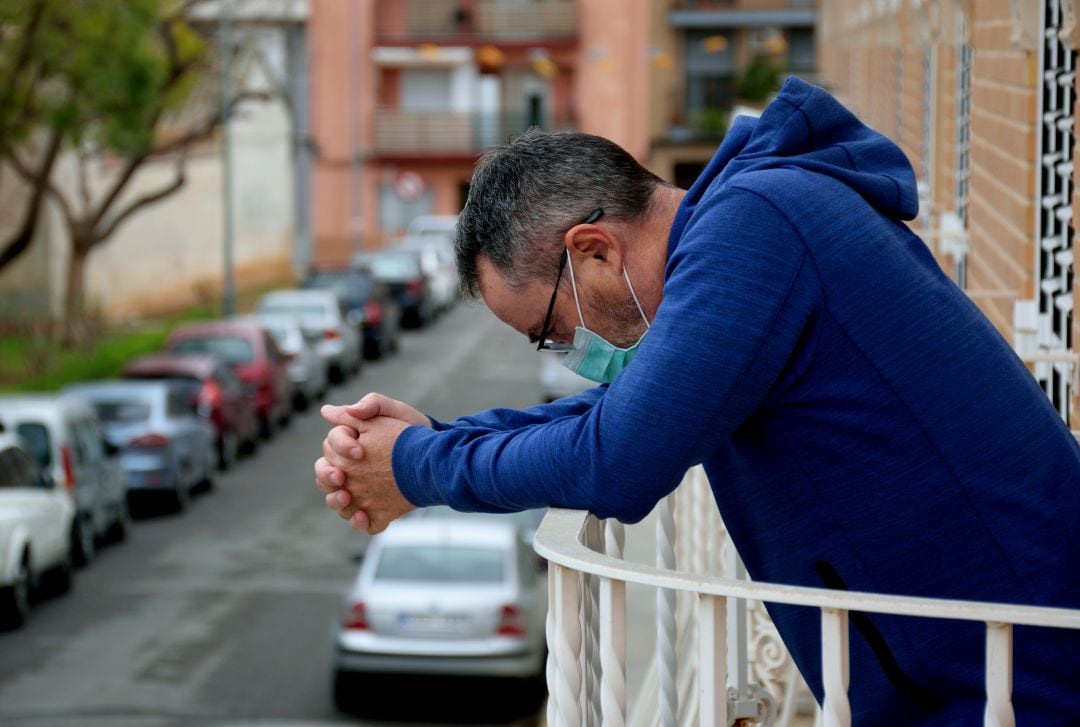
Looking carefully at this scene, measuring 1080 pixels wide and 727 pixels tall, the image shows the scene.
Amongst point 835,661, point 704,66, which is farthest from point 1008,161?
point 704,66

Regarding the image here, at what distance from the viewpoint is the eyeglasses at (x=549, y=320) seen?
9.46 ft

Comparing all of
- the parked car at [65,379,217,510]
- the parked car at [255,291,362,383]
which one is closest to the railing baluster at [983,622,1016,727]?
the parked car at [65,379,217,510]

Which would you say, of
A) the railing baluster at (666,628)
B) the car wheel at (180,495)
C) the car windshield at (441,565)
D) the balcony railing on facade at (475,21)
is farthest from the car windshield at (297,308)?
the railing baluster at (666,628)

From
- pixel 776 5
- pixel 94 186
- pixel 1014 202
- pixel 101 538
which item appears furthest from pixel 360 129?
pixel 1014 202

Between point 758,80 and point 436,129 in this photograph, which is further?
point 436,129

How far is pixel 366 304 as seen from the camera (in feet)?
123

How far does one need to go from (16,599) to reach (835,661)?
1454cm

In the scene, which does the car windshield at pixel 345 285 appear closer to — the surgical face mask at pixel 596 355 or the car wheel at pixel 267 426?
the car wheel at pixel 267 426

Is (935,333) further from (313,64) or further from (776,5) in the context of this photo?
(313,64)

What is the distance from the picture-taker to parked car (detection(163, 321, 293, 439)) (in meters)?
27.6

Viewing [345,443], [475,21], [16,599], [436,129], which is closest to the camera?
[345,443]

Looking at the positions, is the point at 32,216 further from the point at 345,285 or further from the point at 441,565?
the point at 441,565

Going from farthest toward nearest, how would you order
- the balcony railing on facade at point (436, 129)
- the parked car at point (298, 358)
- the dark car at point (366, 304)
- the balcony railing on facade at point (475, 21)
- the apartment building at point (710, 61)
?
the balcony railing on facade at point (436, 129)
the balcony railing on facade at point (475, 21)
the apartment building at point (710, 61)
the dark car at point (366, 304)
the parked car at point (298, 358)

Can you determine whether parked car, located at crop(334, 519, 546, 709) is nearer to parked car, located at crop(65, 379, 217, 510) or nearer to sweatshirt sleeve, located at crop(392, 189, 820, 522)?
parked car, located at crop(65, 379, 217, 510)
